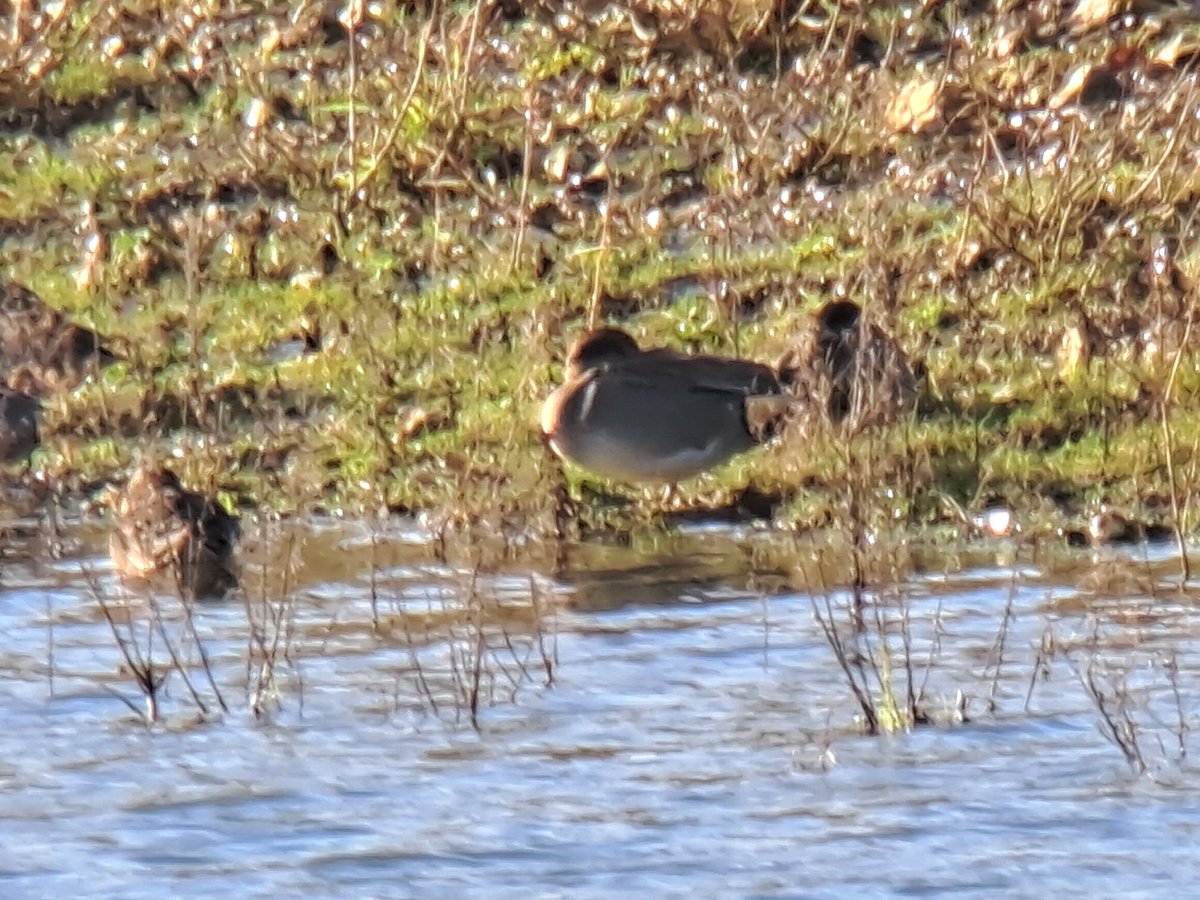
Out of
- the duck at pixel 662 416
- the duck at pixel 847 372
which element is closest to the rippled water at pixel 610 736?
the duck at pixel 662 416

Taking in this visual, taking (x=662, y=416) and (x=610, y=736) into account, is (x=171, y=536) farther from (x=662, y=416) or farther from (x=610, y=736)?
(x=610, y=736)

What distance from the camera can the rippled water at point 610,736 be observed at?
5.57 metres

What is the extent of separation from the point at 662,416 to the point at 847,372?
64cm

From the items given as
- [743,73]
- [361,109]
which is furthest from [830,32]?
[361,109]

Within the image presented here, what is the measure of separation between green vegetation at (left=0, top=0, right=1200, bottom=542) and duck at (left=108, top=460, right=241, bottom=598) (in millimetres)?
813

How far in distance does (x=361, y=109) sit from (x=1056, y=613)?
526 centimetres

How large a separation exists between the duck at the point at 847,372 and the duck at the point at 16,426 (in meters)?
2.75

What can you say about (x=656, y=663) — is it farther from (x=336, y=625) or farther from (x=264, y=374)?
(x=264, y=374)

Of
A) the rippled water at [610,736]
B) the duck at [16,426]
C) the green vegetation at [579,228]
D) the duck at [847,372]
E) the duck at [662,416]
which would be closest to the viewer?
the rippled water at [610,736]

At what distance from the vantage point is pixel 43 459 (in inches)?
384

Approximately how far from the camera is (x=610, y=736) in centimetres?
650

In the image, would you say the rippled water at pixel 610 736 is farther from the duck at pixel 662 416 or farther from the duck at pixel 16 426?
the duck at pixel 16 426

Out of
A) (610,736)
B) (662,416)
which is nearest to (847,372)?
(662,416)

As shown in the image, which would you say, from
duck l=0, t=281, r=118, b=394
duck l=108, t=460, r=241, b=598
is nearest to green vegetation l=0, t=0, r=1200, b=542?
duck l=0, t=281, r=118, b=394
